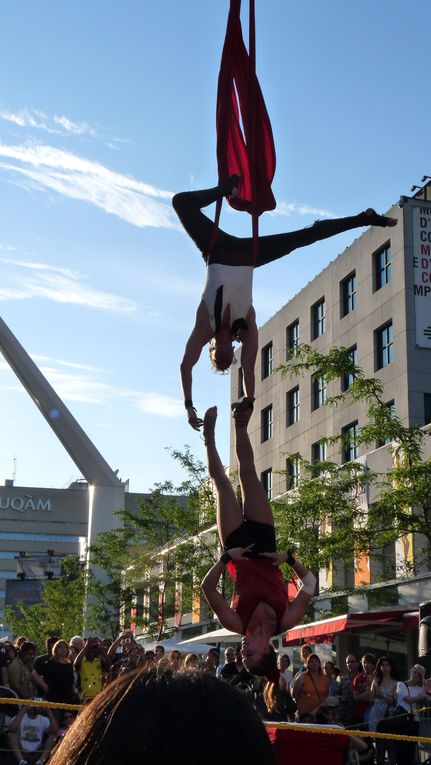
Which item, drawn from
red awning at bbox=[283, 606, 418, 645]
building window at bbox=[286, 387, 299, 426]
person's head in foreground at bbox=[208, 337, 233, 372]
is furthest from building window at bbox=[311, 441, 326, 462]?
person's head in foreground at bbox=[208, 337, 233, 372]

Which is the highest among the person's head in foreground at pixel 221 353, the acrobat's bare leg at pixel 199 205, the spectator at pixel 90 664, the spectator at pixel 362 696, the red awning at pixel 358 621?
the acrobat's bare leg at pixel 199 205

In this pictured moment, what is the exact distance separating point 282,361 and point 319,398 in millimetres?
3721

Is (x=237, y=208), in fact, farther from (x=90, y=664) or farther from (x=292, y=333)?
(x=292, y=333)

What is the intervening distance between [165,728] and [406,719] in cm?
1092

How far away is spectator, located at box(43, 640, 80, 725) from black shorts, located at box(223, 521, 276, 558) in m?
4.74

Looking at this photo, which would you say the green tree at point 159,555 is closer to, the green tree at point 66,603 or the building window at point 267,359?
the green tree at point 66,603

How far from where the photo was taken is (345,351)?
1861 centimetres

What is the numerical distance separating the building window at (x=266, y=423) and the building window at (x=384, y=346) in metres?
9.24

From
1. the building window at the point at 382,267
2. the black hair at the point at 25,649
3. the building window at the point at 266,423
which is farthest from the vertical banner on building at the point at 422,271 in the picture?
the black hair at the point at 25,649

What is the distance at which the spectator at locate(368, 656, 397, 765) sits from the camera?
11211 mm

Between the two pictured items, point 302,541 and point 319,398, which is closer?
point 302,541

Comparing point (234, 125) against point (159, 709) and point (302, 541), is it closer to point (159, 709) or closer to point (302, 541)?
point (159, 709)

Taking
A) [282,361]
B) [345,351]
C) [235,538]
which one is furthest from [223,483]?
[282,361]

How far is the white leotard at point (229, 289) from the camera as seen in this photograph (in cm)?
656
